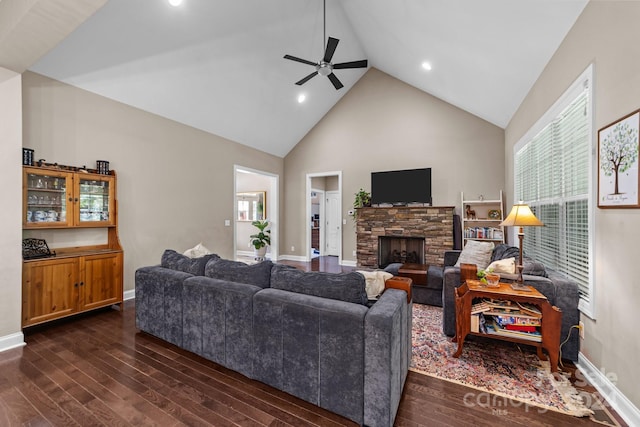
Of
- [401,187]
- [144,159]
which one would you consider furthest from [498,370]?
[144,159]

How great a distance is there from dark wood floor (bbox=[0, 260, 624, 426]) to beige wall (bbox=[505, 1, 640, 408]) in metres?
0.52

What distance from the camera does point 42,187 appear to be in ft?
10.6

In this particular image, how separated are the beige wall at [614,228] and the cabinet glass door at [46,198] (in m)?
5.29

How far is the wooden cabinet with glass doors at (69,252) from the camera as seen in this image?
Result: 9.96 feet

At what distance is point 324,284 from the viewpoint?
Result: 1.97 metres

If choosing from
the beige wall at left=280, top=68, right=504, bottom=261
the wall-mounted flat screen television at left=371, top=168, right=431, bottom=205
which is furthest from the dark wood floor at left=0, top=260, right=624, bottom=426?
the beige wall at left=280, top=68, right=504, bottom=261

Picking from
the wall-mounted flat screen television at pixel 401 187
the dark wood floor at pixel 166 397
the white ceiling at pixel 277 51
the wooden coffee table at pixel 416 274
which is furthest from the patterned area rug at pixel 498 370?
the wall-mounted flat screen television at pixel 401 187

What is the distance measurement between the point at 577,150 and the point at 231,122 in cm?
543

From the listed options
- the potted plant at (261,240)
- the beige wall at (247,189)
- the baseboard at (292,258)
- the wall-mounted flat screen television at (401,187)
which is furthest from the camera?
the beige wall at (247,189)

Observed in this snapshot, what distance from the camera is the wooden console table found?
7.18 feet

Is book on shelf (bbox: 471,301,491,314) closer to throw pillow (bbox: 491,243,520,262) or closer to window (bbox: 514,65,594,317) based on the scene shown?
window (bbox: 514,65,594,317)

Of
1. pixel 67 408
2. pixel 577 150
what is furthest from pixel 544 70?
pixel 67 408

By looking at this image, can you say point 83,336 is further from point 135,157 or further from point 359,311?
point 359,311

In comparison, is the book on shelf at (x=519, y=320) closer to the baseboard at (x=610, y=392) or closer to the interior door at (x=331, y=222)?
the baseboard at (x=610, y=392)
